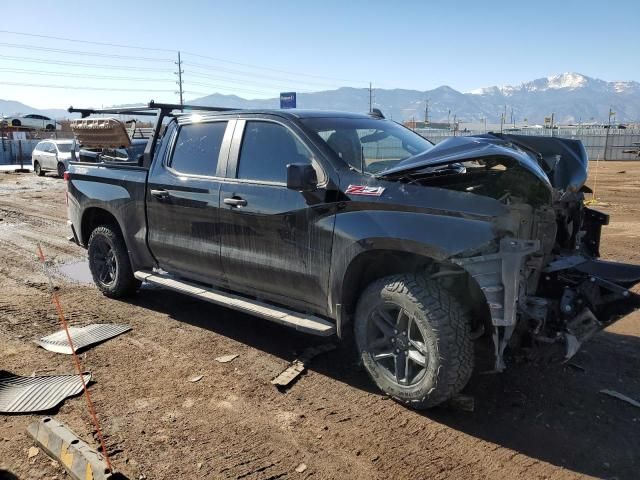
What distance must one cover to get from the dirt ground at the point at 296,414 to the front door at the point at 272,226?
66 centimetres

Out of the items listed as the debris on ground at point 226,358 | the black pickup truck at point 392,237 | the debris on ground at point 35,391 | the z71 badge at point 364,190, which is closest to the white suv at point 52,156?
the black pickup truck at point 392,237

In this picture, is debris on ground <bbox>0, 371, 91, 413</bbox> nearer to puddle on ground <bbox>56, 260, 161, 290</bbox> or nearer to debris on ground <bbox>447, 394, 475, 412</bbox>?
puddle on ground <bbox>56, 260, 161, 290</bbox>

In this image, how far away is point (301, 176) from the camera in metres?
3.71

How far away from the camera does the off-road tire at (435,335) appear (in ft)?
11.0

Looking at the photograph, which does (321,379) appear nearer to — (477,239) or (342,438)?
(342,438)

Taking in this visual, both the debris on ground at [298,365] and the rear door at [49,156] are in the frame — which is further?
the rear door at [49,156]

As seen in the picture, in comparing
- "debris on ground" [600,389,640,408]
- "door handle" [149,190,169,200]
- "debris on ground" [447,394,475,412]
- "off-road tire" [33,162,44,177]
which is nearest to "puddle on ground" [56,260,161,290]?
"door handle" [149,190,169,200]

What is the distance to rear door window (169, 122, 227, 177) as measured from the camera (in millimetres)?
4785

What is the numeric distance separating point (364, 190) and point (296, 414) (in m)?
1.58

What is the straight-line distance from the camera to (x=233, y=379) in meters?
4.13

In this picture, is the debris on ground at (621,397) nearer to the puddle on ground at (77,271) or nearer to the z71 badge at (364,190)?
the z71 badge at (364,190)

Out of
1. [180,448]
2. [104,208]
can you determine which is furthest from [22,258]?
[180,448]

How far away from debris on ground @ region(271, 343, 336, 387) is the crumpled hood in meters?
1.69

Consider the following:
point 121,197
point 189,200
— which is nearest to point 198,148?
point 189,200
